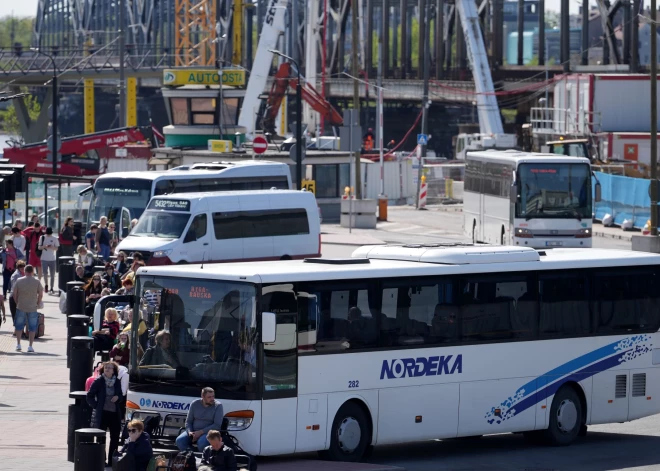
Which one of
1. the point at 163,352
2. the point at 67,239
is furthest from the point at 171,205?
the point at 163,352

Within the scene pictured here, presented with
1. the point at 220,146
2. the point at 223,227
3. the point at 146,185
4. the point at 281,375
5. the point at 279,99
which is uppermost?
the point at 279,99

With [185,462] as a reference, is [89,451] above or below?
above

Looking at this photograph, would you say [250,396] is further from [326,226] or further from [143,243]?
[326,226]

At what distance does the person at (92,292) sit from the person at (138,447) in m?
9.97

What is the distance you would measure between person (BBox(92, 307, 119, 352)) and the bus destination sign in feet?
41.3

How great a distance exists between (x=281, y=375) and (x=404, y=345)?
69.6 inches

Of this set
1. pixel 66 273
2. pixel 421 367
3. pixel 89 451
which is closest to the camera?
pixel 89 451

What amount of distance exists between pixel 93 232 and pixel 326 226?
19324mm

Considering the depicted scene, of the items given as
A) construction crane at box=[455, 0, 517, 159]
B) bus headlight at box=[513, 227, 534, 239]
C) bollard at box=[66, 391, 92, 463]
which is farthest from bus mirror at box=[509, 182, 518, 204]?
construction crane at box=[455, 0, 517, 159]

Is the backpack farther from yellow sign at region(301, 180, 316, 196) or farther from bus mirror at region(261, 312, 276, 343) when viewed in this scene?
yellow sign at region(301, 180, 316, 196)

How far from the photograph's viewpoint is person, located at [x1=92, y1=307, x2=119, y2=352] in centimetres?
1764

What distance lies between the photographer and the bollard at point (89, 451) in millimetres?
12297

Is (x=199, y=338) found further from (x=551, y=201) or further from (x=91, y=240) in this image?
(x=551, y=201)

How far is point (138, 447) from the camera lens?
1258 cm
